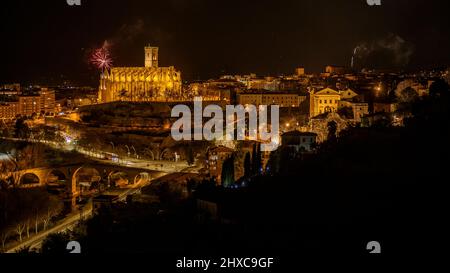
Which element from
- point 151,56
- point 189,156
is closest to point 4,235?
point 189,156

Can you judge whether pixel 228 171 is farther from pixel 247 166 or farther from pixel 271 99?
pixel 271 99

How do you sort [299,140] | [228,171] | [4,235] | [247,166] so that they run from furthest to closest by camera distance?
[299,140]
[247,166]
[228,171]
[4,235]

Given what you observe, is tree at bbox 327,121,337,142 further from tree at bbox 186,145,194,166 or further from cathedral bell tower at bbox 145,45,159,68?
cathedral bell tower at bbox 145,45,159,68

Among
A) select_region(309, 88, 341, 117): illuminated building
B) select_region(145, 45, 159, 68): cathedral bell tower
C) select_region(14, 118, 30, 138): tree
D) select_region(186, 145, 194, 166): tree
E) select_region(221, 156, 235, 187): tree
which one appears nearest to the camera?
select_region(221, 156, 235, 187): tree

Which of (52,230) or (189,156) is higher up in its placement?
(189,156)

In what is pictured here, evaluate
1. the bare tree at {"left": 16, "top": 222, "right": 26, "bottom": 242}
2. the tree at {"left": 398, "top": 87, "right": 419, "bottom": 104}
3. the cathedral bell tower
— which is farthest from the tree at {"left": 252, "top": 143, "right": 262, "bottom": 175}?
the cathedral bell tower

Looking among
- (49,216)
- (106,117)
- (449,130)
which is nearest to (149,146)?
(106,117)

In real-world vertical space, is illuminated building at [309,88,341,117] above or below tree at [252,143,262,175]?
above

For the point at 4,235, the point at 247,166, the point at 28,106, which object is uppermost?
the point at 28,106
